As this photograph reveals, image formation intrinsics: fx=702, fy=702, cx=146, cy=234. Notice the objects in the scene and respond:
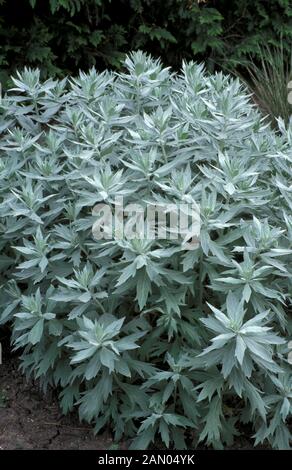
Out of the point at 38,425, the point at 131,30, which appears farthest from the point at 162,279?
the point at 131,30

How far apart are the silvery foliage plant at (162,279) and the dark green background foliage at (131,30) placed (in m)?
2.45

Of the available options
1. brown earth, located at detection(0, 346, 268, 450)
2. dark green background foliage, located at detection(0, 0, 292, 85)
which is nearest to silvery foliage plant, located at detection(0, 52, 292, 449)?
brown earth, located at detection(0, 346, 268, 450)

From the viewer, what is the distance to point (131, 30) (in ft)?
20.2

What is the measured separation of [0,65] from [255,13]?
2461 mm

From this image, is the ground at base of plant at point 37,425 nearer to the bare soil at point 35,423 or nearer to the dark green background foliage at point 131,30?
the bare soil at point 35,423

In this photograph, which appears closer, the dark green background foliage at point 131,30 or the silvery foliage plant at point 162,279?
the silvery foliage plant at point 162,279

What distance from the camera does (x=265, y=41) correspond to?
21.3 feet

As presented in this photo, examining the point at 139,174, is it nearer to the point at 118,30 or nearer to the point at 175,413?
the point at 175,413

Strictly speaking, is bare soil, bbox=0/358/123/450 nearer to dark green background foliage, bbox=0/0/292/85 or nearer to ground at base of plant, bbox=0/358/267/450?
ground at base of plant, bbox=0/358/267/450

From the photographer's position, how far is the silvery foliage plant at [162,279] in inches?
104

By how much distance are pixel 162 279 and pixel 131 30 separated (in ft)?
12.7

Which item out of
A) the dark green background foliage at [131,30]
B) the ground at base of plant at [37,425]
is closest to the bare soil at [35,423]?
the ground at base of plant at [37,425]

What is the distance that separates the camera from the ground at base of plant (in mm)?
3074

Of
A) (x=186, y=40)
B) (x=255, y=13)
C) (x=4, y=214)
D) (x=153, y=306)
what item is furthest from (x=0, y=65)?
(x=153, y=306)
